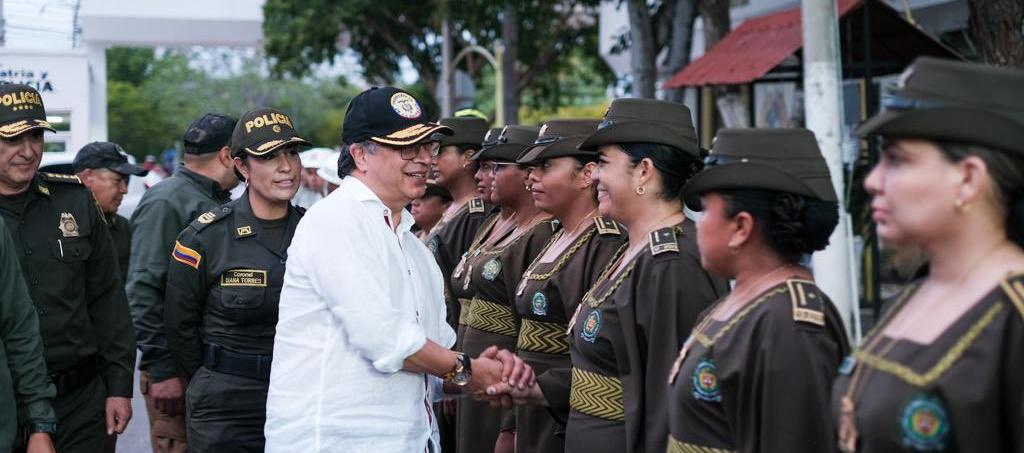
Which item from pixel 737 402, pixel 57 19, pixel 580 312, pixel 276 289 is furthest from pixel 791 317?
pixel 57 19

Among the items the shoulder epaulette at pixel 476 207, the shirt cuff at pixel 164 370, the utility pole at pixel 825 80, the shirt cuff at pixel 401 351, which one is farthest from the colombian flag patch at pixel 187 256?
the utility pole at pixel 825 80

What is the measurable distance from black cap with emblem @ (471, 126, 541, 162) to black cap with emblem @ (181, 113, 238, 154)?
1375mm

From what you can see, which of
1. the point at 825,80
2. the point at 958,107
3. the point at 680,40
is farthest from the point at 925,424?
the point at 680,40

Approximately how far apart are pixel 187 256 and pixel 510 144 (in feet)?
6.49

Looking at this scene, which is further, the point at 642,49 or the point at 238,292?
the point at 642,49

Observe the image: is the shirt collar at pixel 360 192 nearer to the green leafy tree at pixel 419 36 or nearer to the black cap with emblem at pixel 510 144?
the black cap with emblem at pixel 510 144

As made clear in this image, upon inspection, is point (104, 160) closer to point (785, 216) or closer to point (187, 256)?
point (187, 256)

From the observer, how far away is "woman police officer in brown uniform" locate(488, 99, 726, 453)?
4.03 metres

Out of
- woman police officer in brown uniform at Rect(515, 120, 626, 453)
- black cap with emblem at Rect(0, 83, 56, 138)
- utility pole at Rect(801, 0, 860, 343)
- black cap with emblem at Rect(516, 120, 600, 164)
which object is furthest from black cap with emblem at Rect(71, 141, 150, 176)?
utility pole at Rect(801, 0, 860, 343)

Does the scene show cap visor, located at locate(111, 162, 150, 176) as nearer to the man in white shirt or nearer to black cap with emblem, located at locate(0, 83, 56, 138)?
black cap with emblem, located at locate(0, 83, 56, 138)

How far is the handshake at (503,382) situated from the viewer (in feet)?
14.8

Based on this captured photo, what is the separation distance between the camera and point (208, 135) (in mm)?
6727

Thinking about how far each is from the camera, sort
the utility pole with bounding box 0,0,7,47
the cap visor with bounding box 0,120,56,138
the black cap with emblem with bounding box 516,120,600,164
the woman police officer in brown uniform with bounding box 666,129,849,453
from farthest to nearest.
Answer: the utility pole with bounding box 0,0,7,47 < the black cap with emblem with bounding box 516,120,600,164 < the cap visor with bounding box 0,120,56,138 < the woman police officer in brown uniform with bounding box 666,129,849,453

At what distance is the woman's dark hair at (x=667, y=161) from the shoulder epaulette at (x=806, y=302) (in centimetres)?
110
